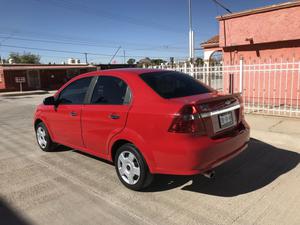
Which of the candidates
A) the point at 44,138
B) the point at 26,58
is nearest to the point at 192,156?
the point at 44,138

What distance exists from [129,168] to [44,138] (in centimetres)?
267

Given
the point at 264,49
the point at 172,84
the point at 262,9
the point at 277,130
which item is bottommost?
the point at 277,130

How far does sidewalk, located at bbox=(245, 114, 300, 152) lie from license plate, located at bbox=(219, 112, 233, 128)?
2467 millimetres

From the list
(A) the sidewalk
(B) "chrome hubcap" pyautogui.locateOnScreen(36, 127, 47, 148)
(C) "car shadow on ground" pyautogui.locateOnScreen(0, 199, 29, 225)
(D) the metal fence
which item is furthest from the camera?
(D) the metal fence

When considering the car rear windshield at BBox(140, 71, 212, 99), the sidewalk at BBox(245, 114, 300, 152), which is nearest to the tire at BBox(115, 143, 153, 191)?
the car rear windshield at BBox(140, 71, 212, 99)

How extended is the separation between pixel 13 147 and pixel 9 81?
2976cm

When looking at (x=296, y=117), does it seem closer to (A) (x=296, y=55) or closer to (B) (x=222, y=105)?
(A) (x=296, y=55)

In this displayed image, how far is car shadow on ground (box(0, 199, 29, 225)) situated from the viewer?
3.16 meters

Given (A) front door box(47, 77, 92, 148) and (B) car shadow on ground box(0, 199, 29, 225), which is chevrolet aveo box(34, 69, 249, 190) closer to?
(A) front door box(47, 77, 92, 148)

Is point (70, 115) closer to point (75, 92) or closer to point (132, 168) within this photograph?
point (75, 92)

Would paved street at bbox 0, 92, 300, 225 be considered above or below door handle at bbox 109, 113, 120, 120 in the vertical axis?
below

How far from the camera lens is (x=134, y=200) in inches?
141

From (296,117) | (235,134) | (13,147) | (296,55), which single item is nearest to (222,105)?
(235,134)

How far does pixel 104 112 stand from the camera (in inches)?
159
